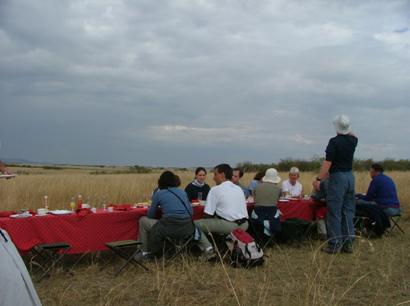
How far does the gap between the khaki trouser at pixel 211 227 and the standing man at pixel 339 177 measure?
132 cm

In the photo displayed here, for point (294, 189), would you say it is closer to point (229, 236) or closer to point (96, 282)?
point (229, 236)

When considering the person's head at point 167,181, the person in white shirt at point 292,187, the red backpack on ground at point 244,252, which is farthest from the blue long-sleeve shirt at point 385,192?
the person's head at point 167,181

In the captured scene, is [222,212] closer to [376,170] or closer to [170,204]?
[170,204]

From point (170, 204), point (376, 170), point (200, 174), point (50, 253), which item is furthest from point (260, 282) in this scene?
point (376, 170)

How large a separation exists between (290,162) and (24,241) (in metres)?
25.2

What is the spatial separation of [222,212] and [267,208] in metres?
0.80

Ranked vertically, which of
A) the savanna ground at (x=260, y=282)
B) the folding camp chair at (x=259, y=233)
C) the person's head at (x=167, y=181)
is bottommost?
the savanna ground at (x=260, y=282)

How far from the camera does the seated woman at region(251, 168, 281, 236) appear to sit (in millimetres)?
6230

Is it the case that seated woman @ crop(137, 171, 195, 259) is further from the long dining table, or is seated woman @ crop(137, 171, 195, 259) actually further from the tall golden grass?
the tall golden grass

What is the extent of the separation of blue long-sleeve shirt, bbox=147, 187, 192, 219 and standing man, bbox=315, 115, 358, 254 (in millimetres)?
1876

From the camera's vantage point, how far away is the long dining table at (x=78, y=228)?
15.7ft

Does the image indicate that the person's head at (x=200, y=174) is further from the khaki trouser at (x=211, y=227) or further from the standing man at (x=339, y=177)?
the standing man at (x=339, y=177)

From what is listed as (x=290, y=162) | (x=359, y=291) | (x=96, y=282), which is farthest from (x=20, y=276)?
(x=290, y=162)

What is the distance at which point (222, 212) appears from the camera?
5758 millimetres
